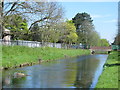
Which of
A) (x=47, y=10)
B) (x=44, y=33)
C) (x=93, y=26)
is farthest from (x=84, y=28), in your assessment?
(x=47, y=10)

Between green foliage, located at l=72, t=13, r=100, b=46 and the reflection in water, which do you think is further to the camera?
green foliage, located at l=72, t=13, r=100, b=46

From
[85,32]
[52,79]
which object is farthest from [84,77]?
[85,32]

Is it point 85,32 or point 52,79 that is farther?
point 85,32

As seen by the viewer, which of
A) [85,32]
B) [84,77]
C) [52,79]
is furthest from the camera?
[85,32]

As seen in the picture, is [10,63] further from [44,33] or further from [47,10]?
[44,33]

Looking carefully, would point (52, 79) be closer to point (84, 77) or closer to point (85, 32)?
point (84, 77)

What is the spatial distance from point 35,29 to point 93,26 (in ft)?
184

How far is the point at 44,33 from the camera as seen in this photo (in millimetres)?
52688

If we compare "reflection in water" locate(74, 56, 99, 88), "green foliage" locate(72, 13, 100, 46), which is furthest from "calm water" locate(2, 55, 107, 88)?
"green foliage" locate(72, 13, 100, 46)

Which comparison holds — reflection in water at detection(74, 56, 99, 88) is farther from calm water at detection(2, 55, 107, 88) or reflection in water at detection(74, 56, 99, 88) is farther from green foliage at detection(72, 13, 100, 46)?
green foliage at detection(72, 13, 100, 46)

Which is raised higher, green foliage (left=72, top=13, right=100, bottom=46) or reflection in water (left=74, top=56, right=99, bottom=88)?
green foliage (left=72, top=13, right=100, bottom=46)

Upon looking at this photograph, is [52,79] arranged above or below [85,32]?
below

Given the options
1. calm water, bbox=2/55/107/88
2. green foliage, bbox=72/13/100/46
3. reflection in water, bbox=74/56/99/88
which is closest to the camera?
calm water, bbox=2/55/107/88

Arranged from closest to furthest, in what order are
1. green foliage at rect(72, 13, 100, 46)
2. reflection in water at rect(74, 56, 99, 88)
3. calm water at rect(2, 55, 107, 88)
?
calm water at rect(2, 55, 107, 88) → reflection in water at rect(74, 56, 99, 88) → green foliage at rect(72, 13, 100, 46)
